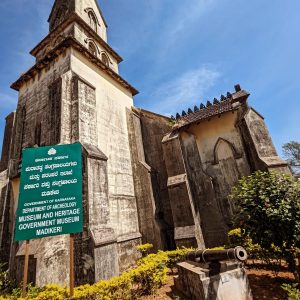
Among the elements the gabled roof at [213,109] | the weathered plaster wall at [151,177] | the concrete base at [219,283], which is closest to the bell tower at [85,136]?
the weathered plaster wall at [151,177]

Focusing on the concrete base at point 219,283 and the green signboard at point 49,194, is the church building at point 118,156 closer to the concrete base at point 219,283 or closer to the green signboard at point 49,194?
the green signboard at point 49,194

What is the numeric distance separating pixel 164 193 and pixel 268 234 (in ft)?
23.1

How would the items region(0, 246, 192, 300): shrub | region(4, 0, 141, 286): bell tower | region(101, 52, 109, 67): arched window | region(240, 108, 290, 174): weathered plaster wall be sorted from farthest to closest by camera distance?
region(101, 52, 109, 67): arched window < region(240, 108, 290, 174): weathered plaster wall < region(4, 0, 141, 286): bell tower < region(0, 246, 192, 300): shrub

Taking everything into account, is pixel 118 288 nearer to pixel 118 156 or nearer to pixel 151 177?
pixel 151 177

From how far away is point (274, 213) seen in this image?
5.57 metres

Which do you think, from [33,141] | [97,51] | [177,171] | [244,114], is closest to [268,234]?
[177,171]

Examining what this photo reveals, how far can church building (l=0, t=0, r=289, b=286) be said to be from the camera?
24.4 ft

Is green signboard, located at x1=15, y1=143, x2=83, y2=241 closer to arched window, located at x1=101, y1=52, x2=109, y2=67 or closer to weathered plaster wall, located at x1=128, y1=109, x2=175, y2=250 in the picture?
weathered plaster wall, located at x1=128, y1=109, x2=175, y2=250

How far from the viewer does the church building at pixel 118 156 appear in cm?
744

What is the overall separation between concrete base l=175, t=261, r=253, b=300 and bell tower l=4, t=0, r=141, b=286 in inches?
128

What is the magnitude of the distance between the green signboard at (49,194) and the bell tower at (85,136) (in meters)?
2.00

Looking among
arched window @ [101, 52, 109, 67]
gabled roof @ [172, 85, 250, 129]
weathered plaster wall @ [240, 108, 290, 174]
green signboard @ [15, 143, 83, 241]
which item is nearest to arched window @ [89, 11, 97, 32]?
arched window @ [101, 52, 109, 67]

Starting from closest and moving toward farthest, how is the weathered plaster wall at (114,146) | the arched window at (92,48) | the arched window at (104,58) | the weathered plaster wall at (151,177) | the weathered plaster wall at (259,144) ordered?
the weathered plaster wall at (259,144)
the weathered plaster wall at (114,146)
the weathered plaster wall at (151,177)
the arched window at (92,48)
the arched window at (104,58)

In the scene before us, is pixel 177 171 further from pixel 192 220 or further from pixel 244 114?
pixel 244 114
